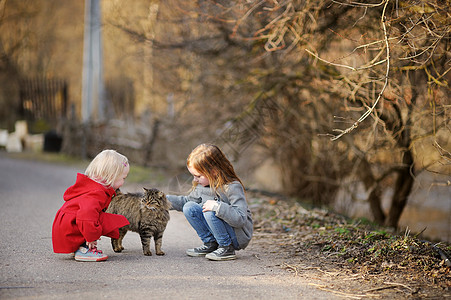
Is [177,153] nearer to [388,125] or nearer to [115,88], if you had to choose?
[388,125]

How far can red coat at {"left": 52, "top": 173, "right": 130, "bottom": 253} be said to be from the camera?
4.84 metres

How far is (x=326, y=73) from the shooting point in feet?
28.6

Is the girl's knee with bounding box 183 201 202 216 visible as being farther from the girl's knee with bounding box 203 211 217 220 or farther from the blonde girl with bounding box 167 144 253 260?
the girl's knee with bounding box 203 211 217 220

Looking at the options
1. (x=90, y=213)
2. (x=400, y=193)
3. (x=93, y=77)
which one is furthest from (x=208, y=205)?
(x=93, y=77)

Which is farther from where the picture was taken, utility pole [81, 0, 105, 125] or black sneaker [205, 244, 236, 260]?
utility pole [81, 0, 105, 125]

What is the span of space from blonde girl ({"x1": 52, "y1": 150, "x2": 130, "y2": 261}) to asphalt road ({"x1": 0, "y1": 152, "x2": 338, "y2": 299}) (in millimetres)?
169

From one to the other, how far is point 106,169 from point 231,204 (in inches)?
52.1

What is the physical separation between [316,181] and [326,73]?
11.6 ft

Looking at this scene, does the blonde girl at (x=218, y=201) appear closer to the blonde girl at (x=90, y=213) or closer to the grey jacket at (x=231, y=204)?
the grey jacket at (x=231, y=204)

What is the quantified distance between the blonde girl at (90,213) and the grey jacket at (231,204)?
2.34 ft

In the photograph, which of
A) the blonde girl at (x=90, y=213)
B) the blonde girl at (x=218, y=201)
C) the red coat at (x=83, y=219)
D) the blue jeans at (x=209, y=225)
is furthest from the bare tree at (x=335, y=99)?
the red coat at (x=83, y=219)

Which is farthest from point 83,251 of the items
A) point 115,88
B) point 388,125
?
point 115,88

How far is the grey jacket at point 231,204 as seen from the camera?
5.07 metres

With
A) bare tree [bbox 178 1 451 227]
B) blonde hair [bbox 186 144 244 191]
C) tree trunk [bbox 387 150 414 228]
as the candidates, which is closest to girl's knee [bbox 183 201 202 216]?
blonde hair [bbox 186 144 244 191]
